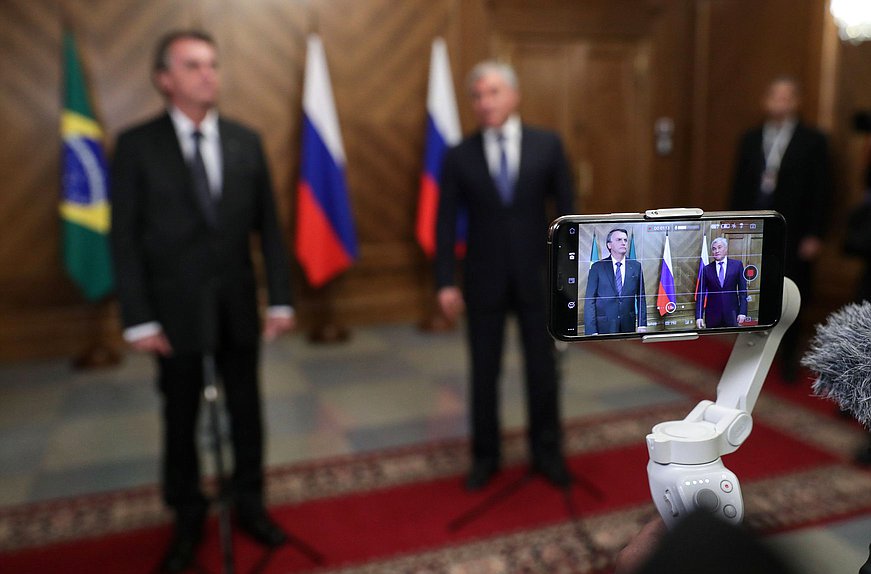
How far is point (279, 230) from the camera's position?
8.95 feet

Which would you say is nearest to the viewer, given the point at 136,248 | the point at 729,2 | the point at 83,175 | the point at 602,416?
the point at 136,248

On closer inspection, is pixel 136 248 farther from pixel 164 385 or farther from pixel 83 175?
pixel 83 175

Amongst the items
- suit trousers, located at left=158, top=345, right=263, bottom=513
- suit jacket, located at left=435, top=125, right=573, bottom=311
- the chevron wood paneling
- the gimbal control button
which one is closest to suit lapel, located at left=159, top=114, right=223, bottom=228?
suit trousers, located at left=158, top=345, right=263, bottom=513

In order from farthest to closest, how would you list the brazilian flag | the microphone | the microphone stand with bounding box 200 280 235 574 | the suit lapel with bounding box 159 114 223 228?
1. the brazilian flag
2. the suit lapel with bounding box 159 114 223 228
3. the microphone stand with bounding box 200 280 235 574
4. the microphone

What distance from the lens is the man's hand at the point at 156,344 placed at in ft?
7.89

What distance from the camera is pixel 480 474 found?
3.12 m

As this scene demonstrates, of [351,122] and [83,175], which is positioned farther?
[351,122]

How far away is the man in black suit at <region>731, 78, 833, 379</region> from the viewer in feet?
14.8

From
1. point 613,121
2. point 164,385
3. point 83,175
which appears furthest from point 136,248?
point 613,121

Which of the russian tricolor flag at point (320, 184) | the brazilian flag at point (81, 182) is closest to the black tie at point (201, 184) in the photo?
the brazilian flag at point (81, 182)

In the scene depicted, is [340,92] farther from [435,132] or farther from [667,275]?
[667,275]

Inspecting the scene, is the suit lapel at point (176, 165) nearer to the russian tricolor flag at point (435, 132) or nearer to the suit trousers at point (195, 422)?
the suit trousers at point (195, 422)

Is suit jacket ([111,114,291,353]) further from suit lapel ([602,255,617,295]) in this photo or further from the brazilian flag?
the brazilian flag

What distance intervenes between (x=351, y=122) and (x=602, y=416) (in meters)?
3.23
